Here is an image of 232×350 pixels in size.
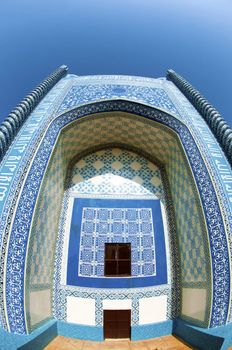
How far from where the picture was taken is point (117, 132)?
5355 mm

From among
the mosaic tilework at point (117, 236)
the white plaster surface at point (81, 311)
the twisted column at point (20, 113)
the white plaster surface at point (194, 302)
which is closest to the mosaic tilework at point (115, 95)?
the twisted column at point (20, 113)

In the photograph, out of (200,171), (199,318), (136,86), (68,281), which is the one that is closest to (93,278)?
(68,281)

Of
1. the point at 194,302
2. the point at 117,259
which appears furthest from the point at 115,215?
the point at 194,302

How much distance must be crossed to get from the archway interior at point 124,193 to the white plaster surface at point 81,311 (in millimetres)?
60

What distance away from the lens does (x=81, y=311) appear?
14.2 feet

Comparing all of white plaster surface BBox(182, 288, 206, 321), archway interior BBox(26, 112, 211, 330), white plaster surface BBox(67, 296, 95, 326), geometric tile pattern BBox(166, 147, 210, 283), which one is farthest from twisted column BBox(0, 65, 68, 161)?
white plaster surface BBox(182, 288, 206, 321)

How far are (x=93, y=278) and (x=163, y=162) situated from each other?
275 centimetres

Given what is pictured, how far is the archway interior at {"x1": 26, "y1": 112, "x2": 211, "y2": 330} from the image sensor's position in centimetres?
394

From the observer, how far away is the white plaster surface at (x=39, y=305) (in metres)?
3.60

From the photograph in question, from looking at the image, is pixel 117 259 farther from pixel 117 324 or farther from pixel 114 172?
pixel 114 172

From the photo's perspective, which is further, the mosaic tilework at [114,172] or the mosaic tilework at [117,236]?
the mosaic tilework at [114,172]

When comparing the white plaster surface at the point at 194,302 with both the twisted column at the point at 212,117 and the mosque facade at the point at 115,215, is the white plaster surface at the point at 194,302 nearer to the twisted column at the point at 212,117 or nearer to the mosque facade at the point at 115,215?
the mosque facade at the point at 115,215

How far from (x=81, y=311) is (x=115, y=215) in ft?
5.82

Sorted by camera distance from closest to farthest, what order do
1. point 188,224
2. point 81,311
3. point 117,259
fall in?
point 81,311 → point 188,224 → point 117,259
